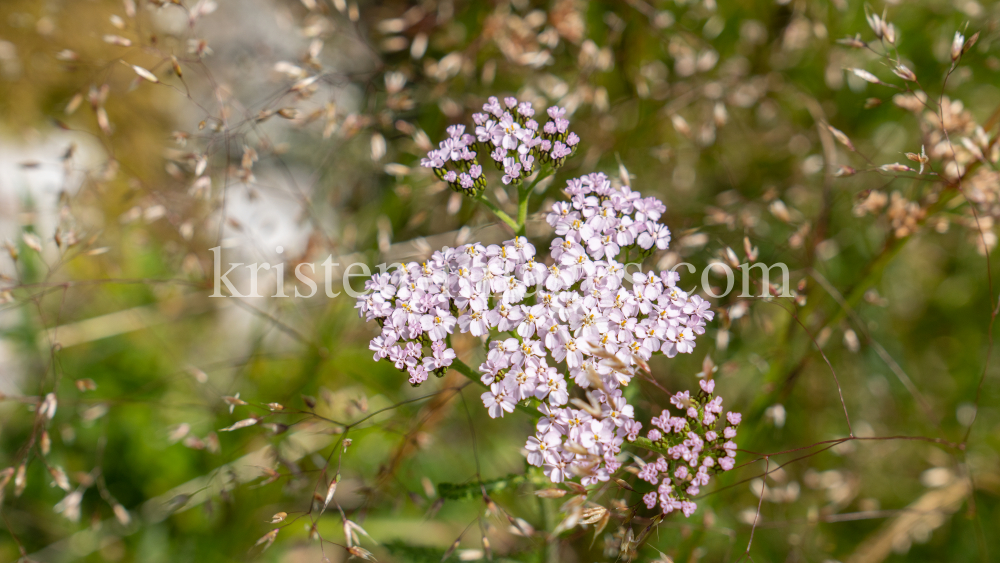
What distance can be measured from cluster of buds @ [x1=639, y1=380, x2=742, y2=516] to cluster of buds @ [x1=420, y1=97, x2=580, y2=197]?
3.14 feet

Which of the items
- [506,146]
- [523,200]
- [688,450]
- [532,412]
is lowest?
[532,412]

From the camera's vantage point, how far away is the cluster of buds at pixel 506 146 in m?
2.08

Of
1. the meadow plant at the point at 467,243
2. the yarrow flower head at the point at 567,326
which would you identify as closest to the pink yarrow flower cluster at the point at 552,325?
the yarrow flower head at the point at 567,326

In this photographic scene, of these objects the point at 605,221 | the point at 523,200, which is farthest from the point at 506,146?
the point at 605,221

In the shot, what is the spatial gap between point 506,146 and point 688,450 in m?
1.21

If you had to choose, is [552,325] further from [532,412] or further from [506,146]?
[506,146]

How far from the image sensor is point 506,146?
2.08 metres

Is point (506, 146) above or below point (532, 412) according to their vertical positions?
above

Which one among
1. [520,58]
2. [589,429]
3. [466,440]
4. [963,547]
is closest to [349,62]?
[520,58]

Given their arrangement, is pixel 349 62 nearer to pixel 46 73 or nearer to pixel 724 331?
pixel 46 73

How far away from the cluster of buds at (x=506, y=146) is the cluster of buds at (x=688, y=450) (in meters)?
0.96

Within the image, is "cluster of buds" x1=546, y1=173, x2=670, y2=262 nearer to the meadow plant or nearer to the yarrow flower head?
the yarrow flower head

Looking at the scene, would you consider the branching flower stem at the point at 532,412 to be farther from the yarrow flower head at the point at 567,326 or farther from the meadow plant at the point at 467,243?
the meadow plant at the point at 467,243

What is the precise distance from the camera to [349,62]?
15.1ft
